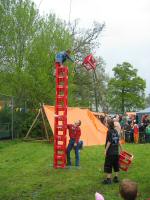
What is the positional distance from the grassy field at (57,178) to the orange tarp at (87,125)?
4.93 m

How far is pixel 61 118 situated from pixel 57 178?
2719 mm

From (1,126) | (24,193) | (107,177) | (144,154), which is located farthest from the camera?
(1,126)

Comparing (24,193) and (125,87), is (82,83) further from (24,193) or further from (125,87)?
(24,193)

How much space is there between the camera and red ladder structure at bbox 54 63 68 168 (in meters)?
15.1

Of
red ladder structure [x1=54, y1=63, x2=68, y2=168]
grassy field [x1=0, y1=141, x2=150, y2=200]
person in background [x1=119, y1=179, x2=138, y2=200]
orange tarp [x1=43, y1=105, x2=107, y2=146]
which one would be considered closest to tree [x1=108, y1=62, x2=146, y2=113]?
orange tarp [x1=43, y1=105, x2=107, y2=146]

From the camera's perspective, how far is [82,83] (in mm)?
50188

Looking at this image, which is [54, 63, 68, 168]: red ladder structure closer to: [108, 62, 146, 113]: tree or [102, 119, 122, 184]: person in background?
[102, 119, 122, 184]: person in background

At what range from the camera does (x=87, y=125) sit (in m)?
25.2

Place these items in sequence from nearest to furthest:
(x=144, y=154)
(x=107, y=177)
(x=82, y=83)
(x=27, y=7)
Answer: (x=107, y=177)
(x=144, y=154)
(x=27, y=7)
(x=82, y=83)

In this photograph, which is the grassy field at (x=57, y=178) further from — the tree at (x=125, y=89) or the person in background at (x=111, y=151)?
the tree at (x=125, y=89)

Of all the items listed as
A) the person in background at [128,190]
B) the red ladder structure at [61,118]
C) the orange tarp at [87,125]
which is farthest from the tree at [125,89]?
the person in background at [128,190]

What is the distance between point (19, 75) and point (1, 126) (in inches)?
221

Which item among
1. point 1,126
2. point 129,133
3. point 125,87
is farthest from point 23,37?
point 125,87

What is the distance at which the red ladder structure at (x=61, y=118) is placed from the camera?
15.1 meters
